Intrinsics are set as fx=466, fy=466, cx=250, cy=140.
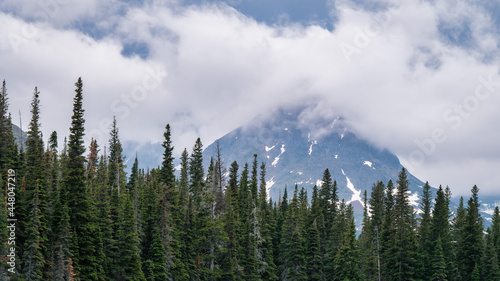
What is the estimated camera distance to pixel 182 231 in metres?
68.2

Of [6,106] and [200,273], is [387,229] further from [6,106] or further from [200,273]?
[6,106]

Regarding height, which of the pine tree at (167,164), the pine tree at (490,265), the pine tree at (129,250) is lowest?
the pine tree at (490,265)

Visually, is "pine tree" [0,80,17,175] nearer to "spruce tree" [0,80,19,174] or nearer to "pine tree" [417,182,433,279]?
"spruce tree" [0,80,19,174]

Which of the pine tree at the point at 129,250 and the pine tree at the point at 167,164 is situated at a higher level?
the pine tree at the point at 167,164

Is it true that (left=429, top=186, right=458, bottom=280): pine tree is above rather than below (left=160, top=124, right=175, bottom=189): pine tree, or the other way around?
below

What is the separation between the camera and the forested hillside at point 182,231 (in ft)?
167

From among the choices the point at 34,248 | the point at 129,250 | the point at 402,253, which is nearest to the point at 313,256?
the point at 402,253

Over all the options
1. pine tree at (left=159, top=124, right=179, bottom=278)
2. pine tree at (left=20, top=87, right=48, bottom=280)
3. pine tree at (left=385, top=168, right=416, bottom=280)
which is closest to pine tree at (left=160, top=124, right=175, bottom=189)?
pine tree at (left=159, top=124, right=179, bottom=278)

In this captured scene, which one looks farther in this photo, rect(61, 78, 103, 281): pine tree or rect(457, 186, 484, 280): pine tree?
rect(457, 186, 484, 280): pine tree

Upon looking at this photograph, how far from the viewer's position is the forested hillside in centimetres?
5084

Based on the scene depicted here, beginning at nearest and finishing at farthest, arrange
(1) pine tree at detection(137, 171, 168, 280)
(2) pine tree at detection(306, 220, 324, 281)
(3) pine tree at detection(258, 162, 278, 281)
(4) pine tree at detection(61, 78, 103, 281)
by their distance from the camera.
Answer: (4) pine tree at detection(61, 78, 103, 281)
(1) pine tree at detection(137, 171, 168, 280)
(3) pine tree at detection(258, 162, 278, 281)
(2) pine tree at detection(306, 220, 324, 281)

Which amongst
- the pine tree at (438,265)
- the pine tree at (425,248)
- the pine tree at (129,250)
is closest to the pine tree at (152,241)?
the pine tree at (129,250)

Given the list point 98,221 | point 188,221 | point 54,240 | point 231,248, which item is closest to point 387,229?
point 231,248

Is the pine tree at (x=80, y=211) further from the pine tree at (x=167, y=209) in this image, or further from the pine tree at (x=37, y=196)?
the pine tree at (x=167, y=209)
